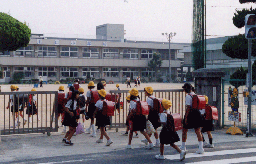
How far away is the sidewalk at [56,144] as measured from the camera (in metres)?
7.56

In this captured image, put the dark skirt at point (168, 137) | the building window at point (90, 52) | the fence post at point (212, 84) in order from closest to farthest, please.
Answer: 1. the dark skirt at point (168, 137)
2. the fence post at point (212, 84)
3. the building window at point (90, 52)

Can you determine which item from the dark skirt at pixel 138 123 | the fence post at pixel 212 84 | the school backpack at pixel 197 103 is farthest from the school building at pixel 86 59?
the school backpack at pixel 197 103

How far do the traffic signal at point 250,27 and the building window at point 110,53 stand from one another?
203ft

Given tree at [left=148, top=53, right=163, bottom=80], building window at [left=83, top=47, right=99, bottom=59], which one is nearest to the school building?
building window at [left=83, top=47, right=99, bottom=59]

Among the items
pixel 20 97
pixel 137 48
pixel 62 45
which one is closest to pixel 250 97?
pixel 20 97

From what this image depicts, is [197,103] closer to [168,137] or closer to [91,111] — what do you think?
[168,137]

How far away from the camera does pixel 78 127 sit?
8.52 m

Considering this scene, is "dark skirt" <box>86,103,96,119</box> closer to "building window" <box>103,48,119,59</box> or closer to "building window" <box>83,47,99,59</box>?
"building window" <box>83,47,99,59</box>

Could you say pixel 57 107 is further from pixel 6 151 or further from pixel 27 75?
pixel 27 75

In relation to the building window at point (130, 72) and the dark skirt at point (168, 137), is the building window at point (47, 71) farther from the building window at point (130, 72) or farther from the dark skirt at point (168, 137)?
the dark skirt at point (168, 137)

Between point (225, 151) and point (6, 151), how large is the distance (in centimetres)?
545

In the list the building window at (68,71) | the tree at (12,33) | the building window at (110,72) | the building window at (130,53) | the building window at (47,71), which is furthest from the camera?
the building window at (130,53)

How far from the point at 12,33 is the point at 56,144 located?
15695 mm

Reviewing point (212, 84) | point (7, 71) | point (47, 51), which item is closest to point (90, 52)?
point (47, 51)
